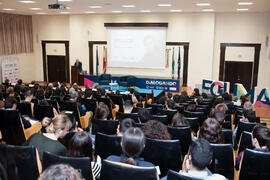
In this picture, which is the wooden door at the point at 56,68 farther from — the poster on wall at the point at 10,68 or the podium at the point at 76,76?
the poster on wall at the point at 10,68

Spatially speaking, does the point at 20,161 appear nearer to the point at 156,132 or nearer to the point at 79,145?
the point at 79,145

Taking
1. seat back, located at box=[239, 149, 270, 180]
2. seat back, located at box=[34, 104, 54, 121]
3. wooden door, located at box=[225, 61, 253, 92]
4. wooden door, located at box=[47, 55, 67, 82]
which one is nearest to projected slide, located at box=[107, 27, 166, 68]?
wooden door, located at box=[47, 55, 67, 82]

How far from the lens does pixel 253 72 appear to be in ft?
43.7

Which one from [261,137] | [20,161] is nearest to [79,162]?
[20,161]

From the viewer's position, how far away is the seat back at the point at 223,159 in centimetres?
303

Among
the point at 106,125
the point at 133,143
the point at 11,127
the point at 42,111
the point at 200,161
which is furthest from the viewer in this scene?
the point at 42,111

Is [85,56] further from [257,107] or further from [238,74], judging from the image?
[257,107]

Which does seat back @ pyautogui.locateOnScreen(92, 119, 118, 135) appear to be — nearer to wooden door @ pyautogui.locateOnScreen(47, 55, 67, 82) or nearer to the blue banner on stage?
the blue banner on stage

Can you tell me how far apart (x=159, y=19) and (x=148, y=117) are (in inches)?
402

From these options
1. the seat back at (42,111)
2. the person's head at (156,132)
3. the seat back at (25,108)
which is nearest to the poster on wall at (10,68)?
the seat back at (25,108)

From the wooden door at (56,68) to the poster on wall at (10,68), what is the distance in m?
1.88

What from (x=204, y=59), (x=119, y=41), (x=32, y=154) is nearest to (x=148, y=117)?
(x=32, y=154)

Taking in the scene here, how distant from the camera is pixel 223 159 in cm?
307

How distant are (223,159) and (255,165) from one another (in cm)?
37
